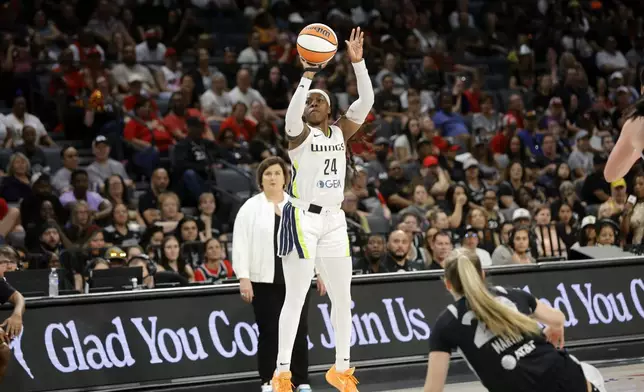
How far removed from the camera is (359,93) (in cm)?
796

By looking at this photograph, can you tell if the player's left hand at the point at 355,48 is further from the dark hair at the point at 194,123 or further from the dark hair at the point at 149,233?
the dark hair at the point at 194,123

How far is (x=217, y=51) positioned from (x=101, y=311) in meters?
9.96

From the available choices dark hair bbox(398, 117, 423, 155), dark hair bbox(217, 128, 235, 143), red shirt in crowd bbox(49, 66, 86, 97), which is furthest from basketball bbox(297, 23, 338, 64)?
dark hair bbox(398, 117, 423, 155)

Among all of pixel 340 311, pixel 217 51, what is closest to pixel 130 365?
pixel 340 311

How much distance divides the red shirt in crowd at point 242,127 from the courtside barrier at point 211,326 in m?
5.87

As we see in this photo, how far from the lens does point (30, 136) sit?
45.2ft

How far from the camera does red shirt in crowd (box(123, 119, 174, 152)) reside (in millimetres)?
14930

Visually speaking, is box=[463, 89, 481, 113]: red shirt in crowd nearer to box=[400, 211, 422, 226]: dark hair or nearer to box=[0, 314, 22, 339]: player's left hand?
box=[400, 211, 422, 226]: dark hair

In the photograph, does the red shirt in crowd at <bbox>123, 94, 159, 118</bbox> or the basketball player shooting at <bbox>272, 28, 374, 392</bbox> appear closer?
the basketball player shooting at <bbox>272, 28, 374, 392</bbox>

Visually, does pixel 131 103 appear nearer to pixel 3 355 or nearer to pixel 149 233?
pixel 149 233

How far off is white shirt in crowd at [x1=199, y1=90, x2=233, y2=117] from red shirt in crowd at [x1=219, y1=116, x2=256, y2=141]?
585mm

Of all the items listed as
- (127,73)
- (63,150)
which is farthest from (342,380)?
(127,73)

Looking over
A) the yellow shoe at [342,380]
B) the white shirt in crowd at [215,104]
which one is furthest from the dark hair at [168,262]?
the white shirt in crowd at [215,104]

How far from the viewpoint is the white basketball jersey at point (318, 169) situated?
788 cm
